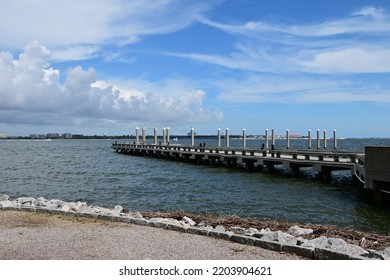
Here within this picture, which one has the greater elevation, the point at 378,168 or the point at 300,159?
the point at 378,168

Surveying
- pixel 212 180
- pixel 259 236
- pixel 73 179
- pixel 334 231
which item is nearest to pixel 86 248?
pixel 259 236

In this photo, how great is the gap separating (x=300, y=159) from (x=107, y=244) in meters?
22.1

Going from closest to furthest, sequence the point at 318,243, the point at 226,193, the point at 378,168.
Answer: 1. the point at 318,243
2. the point at 378,168
3. the point at 226,193

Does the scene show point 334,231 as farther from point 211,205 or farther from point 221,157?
point 221,157

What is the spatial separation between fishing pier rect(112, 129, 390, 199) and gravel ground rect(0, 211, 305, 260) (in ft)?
38.7

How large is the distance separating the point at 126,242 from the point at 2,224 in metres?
3.76

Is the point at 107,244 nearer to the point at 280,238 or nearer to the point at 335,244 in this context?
the point at 280,238

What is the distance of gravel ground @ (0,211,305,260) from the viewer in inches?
274

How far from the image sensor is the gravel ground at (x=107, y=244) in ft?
22.8

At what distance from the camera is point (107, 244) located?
25.5 ft

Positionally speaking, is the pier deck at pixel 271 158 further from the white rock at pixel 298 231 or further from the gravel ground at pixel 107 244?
the gravel ground at pixel 107 244

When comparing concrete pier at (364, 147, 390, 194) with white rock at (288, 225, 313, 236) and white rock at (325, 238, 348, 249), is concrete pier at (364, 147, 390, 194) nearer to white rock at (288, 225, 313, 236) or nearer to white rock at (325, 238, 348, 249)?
white rock at (288, 225, 313, 236)

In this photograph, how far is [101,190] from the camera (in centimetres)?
2309

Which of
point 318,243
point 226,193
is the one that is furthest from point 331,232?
point 226,193
